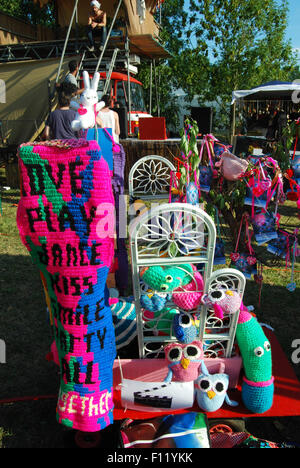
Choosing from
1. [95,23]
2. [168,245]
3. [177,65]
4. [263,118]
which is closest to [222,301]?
[168,245]

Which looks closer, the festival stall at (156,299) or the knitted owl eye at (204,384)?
the festival stall at (156,299)

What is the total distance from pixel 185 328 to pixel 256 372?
0.49 metres

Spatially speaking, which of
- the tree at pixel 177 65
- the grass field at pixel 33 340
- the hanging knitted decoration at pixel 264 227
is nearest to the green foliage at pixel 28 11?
the tree at pixel 177 65

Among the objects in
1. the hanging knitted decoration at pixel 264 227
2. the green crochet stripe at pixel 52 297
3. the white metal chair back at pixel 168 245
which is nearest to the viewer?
the green crochet stripe at pixel 52 297

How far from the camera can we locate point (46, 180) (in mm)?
1396

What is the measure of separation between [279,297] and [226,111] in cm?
A: 1458

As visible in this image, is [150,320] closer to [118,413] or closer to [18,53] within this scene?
[118,413]

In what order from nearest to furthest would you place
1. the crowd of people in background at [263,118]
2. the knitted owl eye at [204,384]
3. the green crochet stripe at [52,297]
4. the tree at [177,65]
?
the green crochet stripe at [52,297] < the knitted owl eye at [204,384] < the crowd of people in background at [263,118] < the tree at [177,65]

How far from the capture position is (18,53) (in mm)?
10414

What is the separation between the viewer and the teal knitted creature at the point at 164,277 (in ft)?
6.04

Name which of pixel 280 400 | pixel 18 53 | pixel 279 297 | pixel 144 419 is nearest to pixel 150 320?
pixel 144 419

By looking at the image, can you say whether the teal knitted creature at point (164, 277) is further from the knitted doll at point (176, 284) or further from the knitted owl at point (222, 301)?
the knitted owl at point (222, 301)

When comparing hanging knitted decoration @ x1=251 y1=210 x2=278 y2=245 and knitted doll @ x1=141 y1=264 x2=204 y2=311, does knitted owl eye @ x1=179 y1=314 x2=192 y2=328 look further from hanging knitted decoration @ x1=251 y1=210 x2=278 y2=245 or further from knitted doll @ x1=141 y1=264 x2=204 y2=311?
hanging knitted decoration @ x1=251 y1=210 x2=278 y2=245

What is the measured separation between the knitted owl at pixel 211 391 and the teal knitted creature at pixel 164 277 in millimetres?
565
